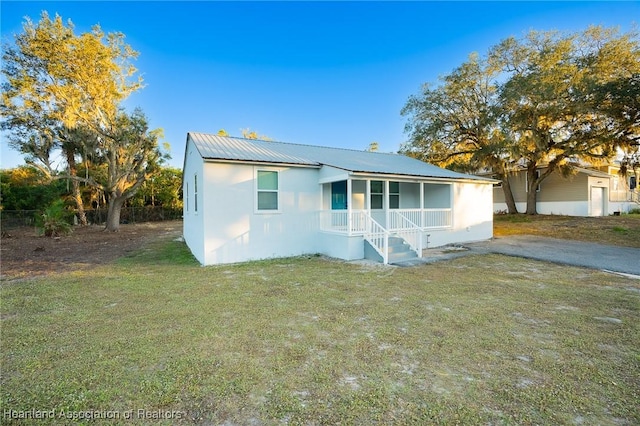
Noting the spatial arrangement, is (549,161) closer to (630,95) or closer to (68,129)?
(630,95)

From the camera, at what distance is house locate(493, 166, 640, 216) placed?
21375mm

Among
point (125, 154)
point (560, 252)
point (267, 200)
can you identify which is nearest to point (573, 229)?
point (560, 252)

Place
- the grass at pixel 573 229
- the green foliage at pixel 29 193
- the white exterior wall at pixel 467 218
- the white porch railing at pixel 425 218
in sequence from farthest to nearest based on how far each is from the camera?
the green foliage at pixel 29 193
the grass at pixel 573 229
the white exterior wall at pixel 467 218
the white porch railing at pixel 425 218

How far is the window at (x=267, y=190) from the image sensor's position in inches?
383

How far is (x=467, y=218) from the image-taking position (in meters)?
13.1

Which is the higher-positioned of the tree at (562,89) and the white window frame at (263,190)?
the tree at (562,89)

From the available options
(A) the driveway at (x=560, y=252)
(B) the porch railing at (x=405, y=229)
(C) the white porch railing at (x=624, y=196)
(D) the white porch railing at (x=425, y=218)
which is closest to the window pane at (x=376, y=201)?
(D) the white porch railing at (x=425, y=218)

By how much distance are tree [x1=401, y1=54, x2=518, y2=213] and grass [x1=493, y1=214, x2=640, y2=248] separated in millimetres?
3559

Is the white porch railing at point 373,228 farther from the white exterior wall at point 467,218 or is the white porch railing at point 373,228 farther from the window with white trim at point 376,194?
the white exterior wall at point 467,218

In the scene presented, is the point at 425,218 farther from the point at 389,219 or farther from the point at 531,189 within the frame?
the point at 531,189

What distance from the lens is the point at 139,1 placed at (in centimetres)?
1138

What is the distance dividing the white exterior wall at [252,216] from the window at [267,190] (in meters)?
0.14

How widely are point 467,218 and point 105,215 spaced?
27.9 meters

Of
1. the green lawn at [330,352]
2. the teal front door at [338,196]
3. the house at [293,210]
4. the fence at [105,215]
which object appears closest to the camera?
the green lawn at [330,352]
